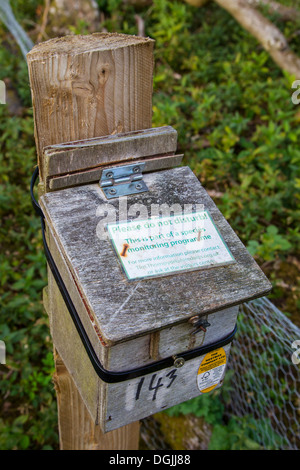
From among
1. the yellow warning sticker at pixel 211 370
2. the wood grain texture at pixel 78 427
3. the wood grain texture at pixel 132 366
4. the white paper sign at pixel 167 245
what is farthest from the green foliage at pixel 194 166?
the white paper sign at pixel 167 245

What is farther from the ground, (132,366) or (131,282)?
(131,282)

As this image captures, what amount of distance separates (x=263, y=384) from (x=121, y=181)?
6.19 ft

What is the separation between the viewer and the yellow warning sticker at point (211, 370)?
1392mm

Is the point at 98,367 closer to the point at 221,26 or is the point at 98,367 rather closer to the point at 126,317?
the point at 126,317

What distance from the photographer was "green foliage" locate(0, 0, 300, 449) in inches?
104

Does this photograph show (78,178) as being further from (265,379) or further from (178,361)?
(265,379)

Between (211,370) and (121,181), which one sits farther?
(211,370)

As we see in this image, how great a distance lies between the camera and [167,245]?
3.86 ft

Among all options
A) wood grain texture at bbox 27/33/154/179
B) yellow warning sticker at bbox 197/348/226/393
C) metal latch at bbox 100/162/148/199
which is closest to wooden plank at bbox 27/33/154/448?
wood grain texture at bbox 27/33/154/179

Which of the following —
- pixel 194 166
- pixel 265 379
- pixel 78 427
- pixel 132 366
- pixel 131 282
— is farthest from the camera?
pixel 194 166

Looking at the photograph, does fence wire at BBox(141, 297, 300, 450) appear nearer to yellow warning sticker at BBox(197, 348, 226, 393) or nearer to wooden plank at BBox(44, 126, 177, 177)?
yellow warning sticker at BBox(197, 348, 226, 393)

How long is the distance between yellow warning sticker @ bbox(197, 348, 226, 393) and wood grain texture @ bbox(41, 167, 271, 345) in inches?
13.3

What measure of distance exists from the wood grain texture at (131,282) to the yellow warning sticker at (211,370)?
34 centimetres

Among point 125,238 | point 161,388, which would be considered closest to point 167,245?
point 125,238
